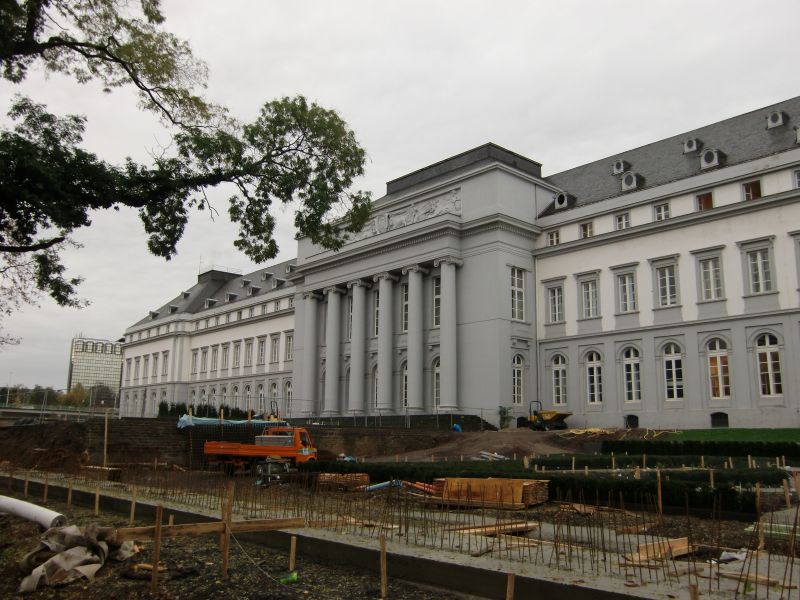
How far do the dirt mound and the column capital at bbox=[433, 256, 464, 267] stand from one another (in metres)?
24.0

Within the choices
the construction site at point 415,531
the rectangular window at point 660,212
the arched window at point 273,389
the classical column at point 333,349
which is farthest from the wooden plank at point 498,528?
the arched window at point 273,389

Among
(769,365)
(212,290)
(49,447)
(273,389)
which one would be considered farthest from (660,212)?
(212,290)

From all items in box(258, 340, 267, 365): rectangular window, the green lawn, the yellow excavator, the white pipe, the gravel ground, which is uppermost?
box(258, 340, 267, 365): rectangular window

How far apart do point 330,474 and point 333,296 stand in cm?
3147

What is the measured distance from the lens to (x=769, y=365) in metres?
34.0

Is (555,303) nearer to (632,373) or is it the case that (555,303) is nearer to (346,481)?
(632,373)

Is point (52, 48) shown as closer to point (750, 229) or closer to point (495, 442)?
point (495, 442)

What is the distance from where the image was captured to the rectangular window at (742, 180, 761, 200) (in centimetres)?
3547

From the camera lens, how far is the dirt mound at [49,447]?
27.7 metres

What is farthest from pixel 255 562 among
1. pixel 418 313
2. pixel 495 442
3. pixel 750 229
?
pixel 418 313

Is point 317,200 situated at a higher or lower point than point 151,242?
higher

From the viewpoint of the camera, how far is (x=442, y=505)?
49.6 ft

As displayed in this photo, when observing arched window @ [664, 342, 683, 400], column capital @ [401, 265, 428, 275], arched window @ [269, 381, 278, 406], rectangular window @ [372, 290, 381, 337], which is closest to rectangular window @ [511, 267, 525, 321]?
column capital @ [401, 265, 428, 275]

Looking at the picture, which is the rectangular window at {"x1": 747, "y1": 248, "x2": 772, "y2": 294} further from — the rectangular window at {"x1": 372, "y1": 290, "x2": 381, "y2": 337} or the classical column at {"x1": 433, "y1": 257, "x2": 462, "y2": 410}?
the rectangular window at {"x1": 372, "y1": 290, "x2": 381, "y2": 337}
